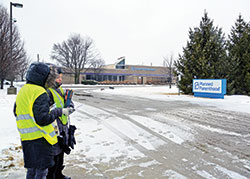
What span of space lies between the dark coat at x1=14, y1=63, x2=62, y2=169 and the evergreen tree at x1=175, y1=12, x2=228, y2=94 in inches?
749

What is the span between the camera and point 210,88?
16594 millimetres

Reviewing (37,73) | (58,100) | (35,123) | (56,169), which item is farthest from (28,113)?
(56,169)

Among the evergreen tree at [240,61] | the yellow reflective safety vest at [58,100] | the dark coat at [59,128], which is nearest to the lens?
the dark coat at [59,128]

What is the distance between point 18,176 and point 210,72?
64.0 feet

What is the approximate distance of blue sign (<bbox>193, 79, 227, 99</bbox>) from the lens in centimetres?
1570

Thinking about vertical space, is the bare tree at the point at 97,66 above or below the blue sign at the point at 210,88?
above

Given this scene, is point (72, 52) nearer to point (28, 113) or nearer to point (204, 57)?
point (204, 57)

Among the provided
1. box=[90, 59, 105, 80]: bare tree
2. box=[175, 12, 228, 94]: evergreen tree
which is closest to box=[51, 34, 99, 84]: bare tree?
box=[90, 59, 105, 80]: bare tree

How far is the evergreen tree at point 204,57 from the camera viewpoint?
19.5 meters

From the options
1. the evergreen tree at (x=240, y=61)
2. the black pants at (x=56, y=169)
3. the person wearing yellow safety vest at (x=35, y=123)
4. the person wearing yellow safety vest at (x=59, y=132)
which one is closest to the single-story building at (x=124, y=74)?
the evergreen tree at (x=240, y=61)

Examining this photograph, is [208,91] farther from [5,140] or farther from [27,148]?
[27,148]

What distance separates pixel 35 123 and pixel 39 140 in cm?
22

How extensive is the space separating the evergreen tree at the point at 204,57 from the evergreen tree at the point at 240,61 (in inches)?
32.3

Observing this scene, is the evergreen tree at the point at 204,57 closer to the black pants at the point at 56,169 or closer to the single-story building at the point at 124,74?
the black pants at the point at 56,169
